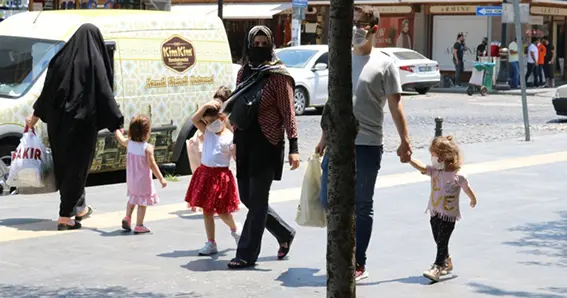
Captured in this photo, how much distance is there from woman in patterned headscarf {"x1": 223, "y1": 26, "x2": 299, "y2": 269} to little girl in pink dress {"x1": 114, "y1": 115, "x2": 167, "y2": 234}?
1.60 meters

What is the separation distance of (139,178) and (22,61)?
332 centimetres

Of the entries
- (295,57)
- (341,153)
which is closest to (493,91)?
(295,57)

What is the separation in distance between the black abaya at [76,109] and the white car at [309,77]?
44.9 ft

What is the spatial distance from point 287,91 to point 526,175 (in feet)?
20.7

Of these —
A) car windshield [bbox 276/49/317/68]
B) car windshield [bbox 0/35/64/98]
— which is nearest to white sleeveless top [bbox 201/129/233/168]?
car windshield [bbox 0/35/64/98]

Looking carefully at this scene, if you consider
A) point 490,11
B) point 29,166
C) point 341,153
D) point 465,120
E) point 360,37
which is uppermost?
point 360,37

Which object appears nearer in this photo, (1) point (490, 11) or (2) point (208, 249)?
(2) point (208, 249)

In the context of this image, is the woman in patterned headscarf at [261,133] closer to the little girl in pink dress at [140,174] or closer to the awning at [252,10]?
the little girl in pink dress at [140,174]

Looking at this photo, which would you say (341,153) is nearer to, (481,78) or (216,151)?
(216,151)

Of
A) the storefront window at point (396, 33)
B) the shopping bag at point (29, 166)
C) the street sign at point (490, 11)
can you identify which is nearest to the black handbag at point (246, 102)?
the shopping bag at point (29, 166)

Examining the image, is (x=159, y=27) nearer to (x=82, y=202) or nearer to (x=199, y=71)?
(x=199, y=71)

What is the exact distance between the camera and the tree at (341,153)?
202 inches

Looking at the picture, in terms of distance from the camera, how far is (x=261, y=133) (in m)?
8.10

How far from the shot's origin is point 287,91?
320 inches
